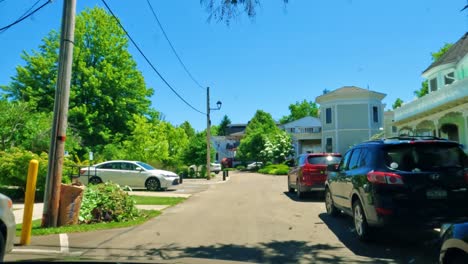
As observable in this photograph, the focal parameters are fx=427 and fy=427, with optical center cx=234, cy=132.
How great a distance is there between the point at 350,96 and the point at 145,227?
37.2 meters

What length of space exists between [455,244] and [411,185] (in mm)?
2947

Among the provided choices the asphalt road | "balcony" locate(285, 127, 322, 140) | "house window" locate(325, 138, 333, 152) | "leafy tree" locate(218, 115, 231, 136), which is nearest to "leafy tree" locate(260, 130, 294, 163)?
"balcony" locate(285, 127, 322, 140)

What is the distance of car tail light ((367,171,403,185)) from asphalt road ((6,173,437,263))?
111cm

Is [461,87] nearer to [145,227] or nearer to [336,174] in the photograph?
[336,174]

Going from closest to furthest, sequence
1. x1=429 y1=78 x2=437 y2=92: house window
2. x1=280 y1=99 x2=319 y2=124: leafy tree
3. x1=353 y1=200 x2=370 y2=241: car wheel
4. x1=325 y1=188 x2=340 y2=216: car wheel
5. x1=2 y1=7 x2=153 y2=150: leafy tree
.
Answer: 1. x1=353 y1=200 x2=370 y2=241: car wheel
2. x1=325 y1=188 x2=340 y2=216: car wheel
3. x1=429 y1=78 x2=437 y2=92: house window
4. x1=2 y1=7 x2=153 y2=150: leafy tree
5. x1=280 y1=99 x2=319 y2=124: leafy tree

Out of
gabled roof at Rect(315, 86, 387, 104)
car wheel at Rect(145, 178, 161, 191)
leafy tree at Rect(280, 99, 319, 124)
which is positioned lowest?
car wheel at Rect(145, 178, 161, 191)

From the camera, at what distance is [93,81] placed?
37.6 meters

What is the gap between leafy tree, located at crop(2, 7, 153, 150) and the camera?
124 ft

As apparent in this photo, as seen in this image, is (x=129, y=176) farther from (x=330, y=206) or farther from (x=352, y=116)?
(x=352, y=116)

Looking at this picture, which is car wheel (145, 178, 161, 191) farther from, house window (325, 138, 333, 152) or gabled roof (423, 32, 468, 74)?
house window (325, 138, 333, 152)

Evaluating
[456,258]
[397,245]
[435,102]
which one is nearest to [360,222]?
[397,245]

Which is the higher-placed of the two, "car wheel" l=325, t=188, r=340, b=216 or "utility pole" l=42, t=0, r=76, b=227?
"utility pole" l=42, t=0, r=76, b=227

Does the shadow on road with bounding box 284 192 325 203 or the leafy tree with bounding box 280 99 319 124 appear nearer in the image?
the shadow on road with bounding box 284 192 325 203

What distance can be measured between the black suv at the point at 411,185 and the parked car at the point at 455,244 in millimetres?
2528
